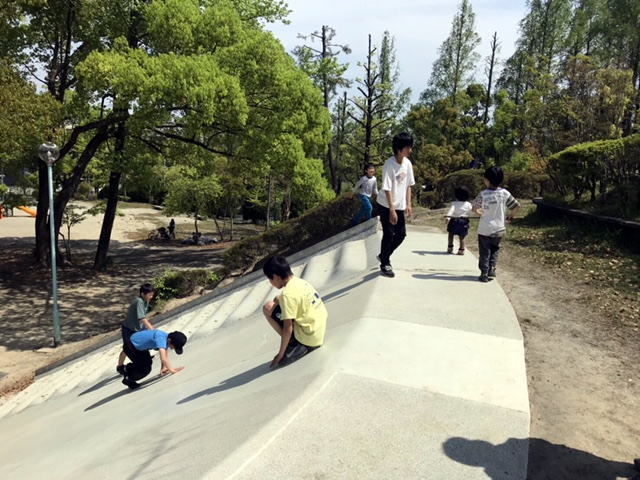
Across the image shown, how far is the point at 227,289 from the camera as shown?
29.6 feet

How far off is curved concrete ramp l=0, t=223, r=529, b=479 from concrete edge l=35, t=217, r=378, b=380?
192 cm

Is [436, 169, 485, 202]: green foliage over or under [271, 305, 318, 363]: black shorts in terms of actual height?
over

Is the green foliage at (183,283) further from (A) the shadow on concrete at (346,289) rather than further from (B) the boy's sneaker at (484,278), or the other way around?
(B) the boy's sneaker at (484,278)

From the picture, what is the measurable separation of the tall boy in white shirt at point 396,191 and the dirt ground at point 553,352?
71.0 inches

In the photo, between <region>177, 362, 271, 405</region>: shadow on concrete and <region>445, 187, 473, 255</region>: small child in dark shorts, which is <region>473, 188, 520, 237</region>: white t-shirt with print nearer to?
<region>445, 187, 473, 255</region>: small child in dark shorts

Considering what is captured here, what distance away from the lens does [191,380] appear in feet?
15.7

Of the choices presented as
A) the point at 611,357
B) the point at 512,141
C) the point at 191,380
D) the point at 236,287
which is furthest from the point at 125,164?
the point at 512,141

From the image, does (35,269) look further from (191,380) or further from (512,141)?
(512,141)

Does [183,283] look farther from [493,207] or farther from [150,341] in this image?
[493,207]

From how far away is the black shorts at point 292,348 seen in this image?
4.01 metres

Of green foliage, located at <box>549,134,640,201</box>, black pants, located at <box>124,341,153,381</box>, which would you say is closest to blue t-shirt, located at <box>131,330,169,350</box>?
black pants, located at <box>124,341,153,381</box>

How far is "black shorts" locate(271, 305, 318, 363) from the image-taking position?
13.1 feet

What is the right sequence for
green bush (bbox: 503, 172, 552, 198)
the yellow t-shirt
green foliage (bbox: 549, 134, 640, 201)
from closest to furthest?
the yellow t-shirt
green foliage (bbox: 549, 134, 640, 201)
green bush (bbox: 503, 172, 552, 198)

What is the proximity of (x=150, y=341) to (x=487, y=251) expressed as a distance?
4.35 metres
